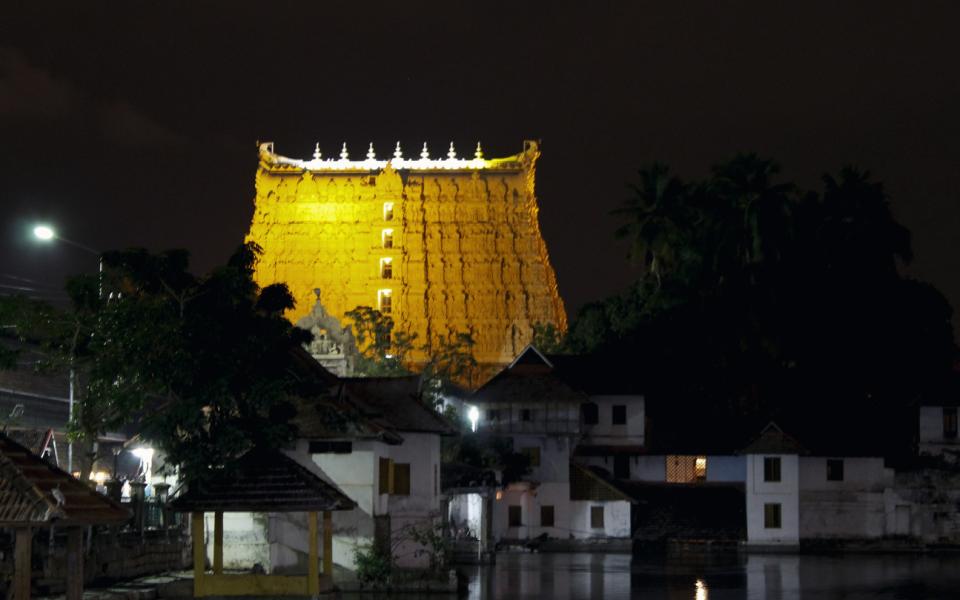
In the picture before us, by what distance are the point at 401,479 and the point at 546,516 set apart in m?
26.2

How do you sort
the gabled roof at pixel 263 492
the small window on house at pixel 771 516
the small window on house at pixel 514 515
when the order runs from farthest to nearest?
1. the small window on house at pixel 771 516
2. the small window on house at pixel 514 515
3. the gabled roof at pixel 263 492

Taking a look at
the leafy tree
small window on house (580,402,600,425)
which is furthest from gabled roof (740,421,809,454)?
the leafy tree

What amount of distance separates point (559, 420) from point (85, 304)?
3624 centimetres

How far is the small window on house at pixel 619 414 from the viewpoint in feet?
265

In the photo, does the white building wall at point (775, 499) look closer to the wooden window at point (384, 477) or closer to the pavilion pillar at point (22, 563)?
the wooden window at point (384, 477)

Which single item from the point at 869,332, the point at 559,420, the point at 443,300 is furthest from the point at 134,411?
the point at 443,300

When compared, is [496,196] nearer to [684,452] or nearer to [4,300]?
[684,452]

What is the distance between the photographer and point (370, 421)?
4516cm

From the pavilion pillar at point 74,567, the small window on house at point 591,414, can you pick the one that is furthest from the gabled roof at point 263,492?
the small window on house at point 591,414

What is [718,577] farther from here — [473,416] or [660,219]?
[660,219]

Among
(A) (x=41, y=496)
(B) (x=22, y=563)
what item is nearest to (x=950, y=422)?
(B) (x=22, y=563)

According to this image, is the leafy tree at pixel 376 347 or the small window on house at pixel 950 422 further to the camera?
the leafy tree at pixel 376 347

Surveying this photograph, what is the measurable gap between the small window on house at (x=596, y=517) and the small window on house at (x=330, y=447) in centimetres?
3143

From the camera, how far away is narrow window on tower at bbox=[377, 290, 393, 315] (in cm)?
12975
